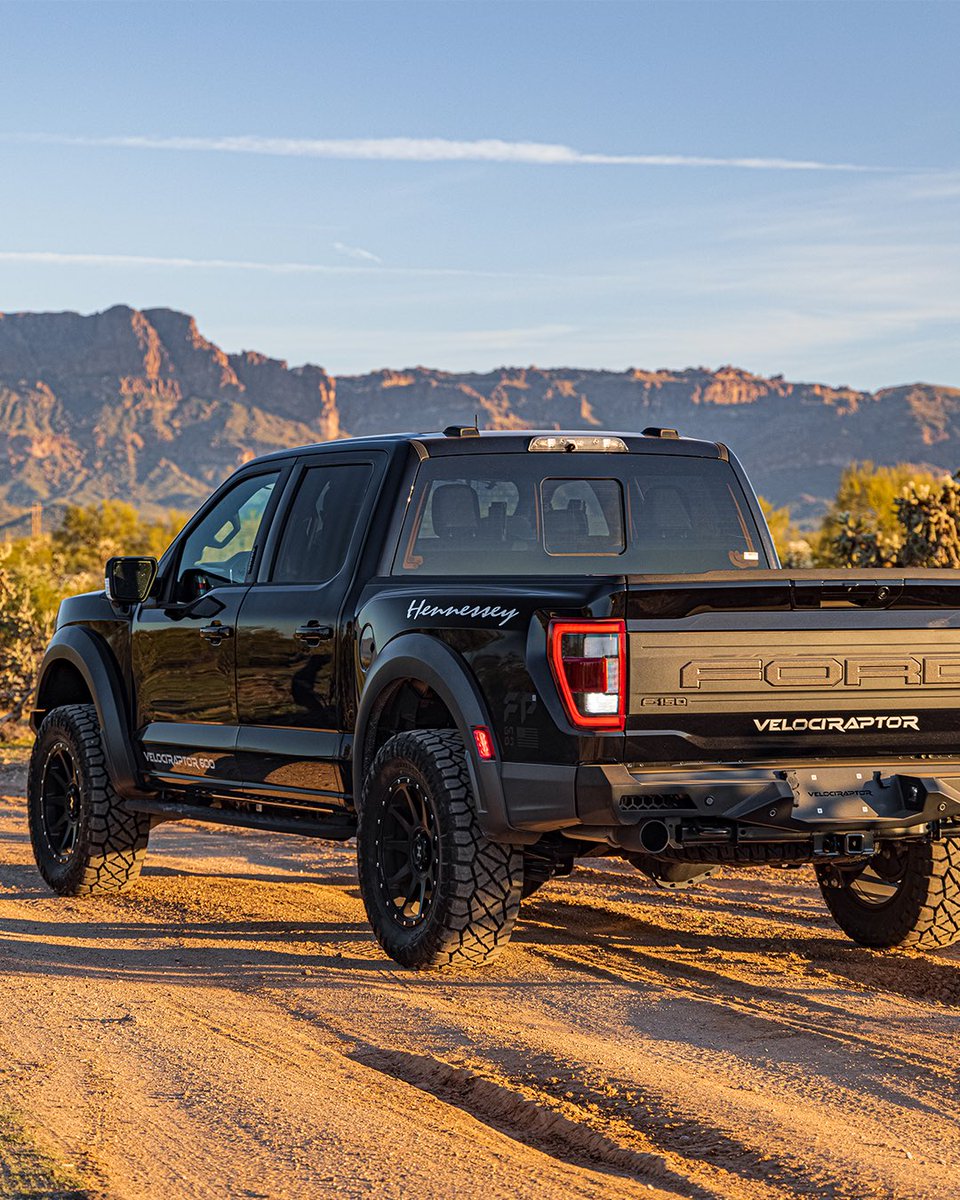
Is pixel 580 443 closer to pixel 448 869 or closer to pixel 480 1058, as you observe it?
pixel 448 869

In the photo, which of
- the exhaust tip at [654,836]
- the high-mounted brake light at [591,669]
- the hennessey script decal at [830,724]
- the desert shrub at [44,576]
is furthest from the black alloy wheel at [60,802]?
the desert shrub at [44,576]

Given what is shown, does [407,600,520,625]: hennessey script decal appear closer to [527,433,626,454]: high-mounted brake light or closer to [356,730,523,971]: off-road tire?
[356,730,523,971]: off-road tire

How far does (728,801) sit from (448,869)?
1.08m

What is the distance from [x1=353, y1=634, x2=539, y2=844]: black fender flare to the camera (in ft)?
20.3

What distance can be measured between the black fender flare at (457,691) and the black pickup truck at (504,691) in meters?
0.01

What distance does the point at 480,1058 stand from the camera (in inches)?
212

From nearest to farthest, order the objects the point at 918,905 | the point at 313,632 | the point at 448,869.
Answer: the point at 448,869, the point at 918,905, the point at 313,632

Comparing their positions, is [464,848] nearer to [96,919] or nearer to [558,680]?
[558,680]

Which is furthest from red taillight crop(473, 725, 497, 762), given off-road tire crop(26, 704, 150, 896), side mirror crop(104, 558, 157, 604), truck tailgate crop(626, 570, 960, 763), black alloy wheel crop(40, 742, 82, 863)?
black alloy wheel crop(40, 742, 82, 863)

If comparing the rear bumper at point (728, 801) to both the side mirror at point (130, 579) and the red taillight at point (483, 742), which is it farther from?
the side mirror at point (130, 579)

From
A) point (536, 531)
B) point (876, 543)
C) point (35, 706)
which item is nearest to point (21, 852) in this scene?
point (35, 706)

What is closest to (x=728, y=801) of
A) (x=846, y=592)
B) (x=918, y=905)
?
(x=846, y=592)

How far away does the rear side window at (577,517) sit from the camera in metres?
7.35

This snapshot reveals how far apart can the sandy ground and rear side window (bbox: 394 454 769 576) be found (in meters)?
1.60
